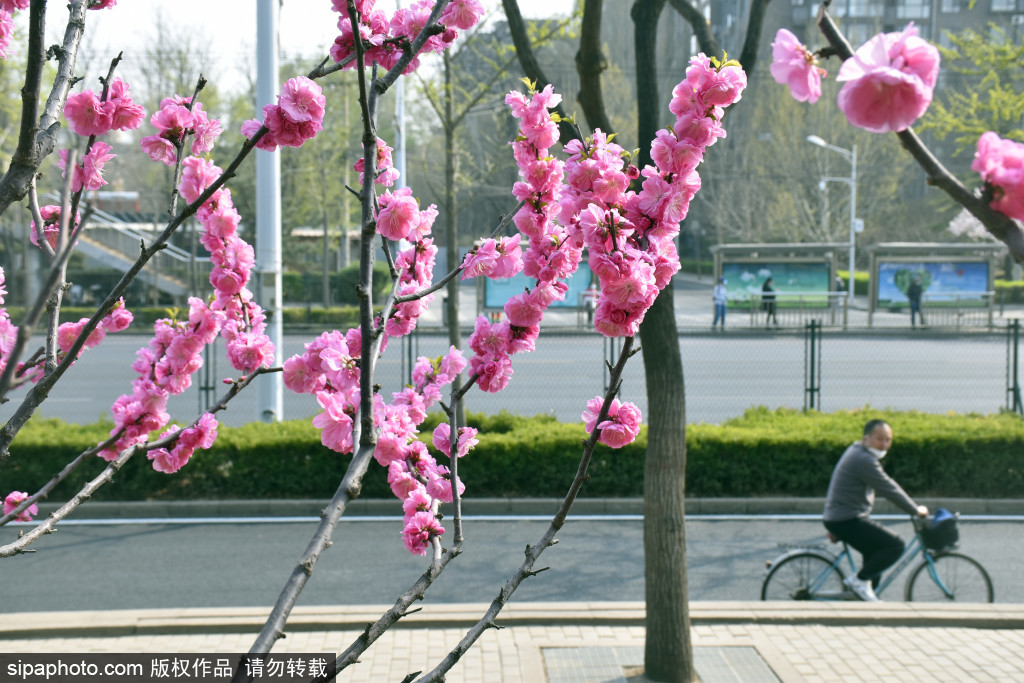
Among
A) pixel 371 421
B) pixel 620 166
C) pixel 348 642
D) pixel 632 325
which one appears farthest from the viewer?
pixel 348 642

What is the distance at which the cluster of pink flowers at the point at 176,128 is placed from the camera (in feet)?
9.13

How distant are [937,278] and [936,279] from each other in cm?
4

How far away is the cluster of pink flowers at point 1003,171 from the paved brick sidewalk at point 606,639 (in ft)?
14.7

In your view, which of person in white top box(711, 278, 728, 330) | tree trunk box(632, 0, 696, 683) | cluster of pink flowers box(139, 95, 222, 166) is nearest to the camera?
cluster of pink flowers box(139, 95, 222, 166)

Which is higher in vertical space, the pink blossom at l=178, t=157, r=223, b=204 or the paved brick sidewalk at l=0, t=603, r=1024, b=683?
the pink blossom at l=178, t=157, r=223, b=204

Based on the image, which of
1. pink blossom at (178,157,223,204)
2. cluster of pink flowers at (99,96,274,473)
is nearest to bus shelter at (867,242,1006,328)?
cluster of pink flowers at (99,96,274,473)

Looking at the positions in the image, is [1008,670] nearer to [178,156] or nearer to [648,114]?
[648,114]

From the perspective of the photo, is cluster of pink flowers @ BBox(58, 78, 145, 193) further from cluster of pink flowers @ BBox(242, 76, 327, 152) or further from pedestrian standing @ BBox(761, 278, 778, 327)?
pedestrian standing @ BBox(761, 278, 778, 327)

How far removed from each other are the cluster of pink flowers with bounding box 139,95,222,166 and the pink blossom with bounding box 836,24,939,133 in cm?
185

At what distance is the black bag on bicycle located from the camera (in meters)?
6.98

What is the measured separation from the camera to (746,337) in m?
27.4

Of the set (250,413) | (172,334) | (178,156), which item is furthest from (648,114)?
(250,413)

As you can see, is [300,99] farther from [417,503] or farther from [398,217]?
[417,503]

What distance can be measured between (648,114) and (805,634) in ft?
11.1
